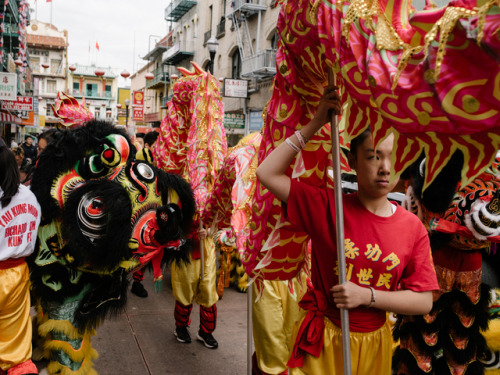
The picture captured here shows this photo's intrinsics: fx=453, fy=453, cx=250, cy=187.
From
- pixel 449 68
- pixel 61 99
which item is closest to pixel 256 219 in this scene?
pixel 449 68

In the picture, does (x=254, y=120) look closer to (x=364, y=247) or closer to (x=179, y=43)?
(x=179, y=43)

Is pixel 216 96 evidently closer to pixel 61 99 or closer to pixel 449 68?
pixel 61 99

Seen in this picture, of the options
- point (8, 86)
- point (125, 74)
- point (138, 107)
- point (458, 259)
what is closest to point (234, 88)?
point (8, 86)

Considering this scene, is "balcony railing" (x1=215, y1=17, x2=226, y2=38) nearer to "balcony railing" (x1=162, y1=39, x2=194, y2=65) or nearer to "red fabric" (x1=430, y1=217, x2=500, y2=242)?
"balcony railing" (x1=162, y1=39, x2=194, y2=65)

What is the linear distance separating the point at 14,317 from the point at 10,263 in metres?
0.31

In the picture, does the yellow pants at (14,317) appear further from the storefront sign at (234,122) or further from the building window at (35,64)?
the building window at (35,64)

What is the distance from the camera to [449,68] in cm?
103

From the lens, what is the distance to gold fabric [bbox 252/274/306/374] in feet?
10.1

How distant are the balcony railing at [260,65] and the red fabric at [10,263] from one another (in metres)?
16.1

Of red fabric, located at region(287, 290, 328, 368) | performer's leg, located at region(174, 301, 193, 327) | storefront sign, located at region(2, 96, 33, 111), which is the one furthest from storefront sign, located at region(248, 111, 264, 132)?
red fabric, located at region(287, 290, 328, 368)

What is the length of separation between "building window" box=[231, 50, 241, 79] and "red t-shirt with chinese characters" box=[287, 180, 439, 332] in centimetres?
2131

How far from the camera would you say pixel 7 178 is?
2.50 meters

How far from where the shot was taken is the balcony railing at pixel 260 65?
1798cm

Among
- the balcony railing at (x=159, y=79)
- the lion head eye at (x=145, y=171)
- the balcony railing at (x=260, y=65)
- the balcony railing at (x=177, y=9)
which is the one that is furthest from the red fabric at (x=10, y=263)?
the balcony railing at (x=159, y=79)
